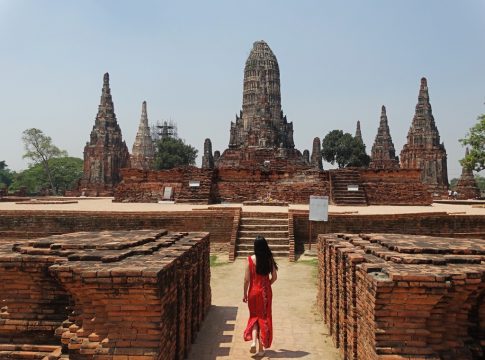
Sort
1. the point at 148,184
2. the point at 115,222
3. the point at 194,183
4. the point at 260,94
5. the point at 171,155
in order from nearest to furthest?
the point at 115,222 < the point at 194,183 < the point at 148,184 < the point at 260,94 < the point at 171,155

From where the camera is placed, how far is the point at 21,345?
162 inches

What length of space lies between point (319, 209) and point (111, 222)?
211 inches

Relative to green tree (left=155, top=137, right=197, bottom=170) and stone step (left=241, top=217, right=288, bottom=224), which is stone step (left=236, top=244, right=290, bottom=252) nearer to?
stone step (left=241, top=217, right=288, bottom=224)

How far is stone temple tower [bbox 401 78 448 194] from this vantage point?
125 ft

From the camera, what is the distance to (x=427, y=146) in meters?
38.6

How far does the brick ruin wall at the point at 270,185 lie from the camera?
17.3 m

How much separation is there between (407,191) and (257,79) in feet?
94.7

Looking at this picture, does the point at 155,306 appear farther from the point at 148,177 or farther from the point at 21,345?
the point at 148,177

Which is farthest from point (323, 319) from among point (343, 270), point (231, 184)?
point (231, 184)

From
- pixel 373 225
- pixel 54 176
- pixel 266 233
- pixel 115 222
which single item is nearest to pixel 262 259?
pixel 266 233

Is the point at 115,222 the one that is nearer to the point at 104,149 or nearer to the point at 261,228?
the point at 261,228

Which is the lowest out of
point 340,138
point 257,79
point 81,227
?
point 81,227

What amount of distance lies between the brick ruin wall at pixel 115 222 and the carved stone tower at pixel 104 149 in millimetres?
24097

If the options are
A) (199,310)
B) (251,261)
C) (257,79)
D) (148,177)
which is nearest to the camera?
(251,261)
